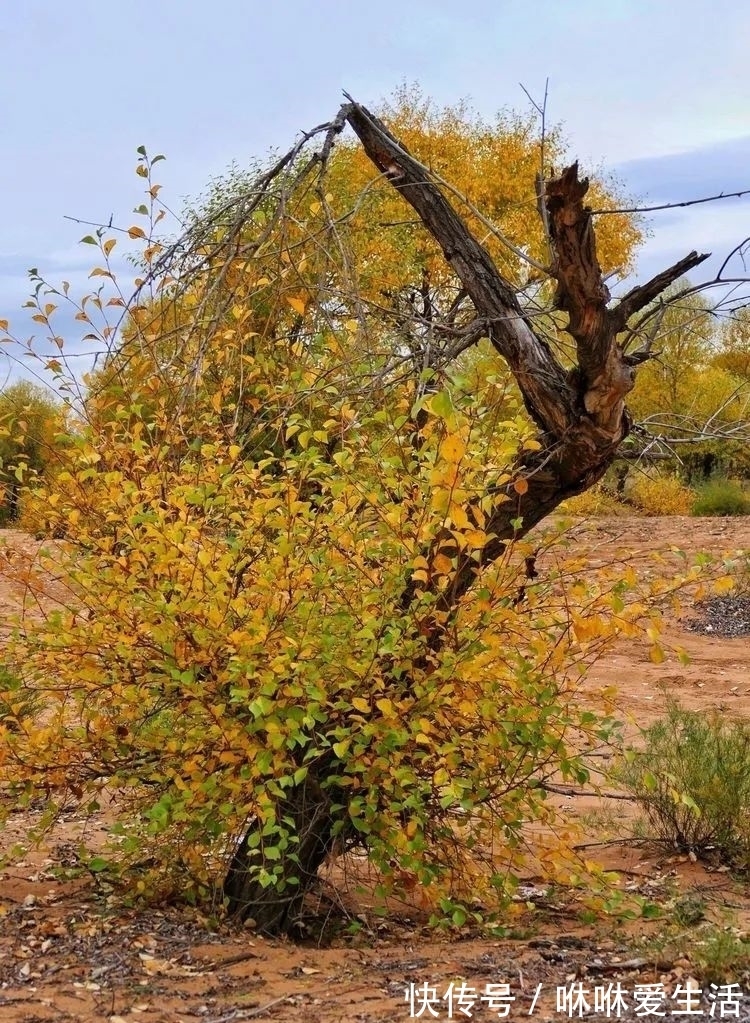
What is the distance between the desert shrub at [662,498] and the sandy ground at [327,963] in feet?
49.6

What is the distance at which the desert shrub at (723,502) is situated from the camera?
19.4 metres

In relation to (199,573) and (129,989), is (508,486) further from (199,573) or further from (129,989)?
(129,989)

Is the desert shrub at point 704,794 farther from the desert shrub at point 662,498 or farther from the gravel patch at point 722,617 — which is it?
the desert shrub at point 662,498

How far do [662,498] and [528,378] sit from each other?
54.1 ft

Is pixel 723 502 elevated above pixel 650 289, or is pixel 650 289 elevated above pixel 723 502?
pixel 650 289

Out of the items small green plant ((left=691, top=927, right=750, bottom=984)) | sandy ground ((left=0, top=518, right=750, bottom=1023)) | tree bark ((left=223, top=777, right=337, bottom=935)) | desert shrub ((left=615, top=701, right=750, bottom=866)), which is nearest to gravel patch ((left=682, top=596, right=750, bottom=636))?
desert shrub ((left=615, top=701, right=750, bottom=866))

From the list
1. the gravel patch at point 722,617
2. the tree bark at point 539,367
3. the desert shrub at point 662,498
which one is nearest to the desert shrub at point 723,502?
the desert shrub at point 662,498

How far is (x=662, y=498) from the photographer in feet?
65.2

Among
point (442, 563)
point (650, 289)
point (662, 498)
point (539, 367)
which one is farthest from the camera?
point (662, 498)

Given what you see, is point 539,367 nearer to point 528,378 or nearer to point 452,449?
point 528,378

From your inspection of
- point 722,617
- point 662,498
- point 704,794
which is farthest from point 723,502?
point 704,794

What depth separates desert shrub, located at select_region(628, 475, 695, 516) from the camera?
64.8 ft

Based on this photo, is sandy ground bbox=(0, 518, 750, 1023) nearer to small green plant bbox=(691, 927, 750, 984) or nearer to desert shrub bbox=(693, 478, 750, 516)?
small green plant bbox=(691, 927, 750, 984)

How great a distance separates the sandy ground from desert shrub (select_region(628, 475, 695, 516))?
15.1 metres
